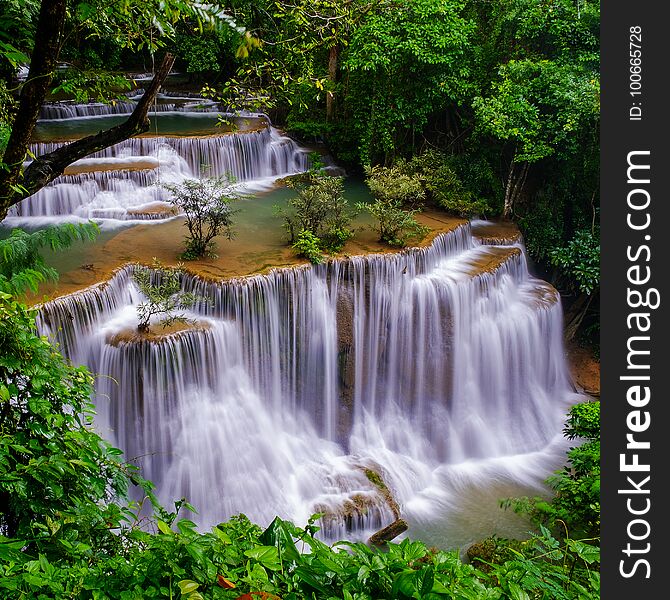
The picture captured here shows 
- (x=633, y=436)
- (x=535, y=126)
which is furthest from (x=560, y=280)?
(x=633, y=436)

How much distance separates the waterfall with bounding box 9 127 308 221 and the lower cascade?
297 cm

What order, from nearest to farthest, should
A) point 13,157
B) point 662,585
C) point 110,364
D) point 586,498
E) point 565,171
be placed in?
point 662,585, point 13,157, point 586,498, point 110,364, point 565,171

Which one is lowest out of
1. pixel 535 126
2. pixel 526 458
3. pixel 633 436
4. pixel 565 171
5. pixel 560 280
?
pixel 526 458

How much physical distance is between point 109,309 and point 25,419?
4642 millimetres

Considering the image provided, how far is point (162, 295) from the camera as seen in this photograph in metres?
7.38

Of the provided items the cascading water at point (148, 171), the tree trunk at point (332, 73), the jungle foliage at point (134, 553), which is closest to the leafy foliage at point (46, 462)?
the jungle foliage at point (134, 553)

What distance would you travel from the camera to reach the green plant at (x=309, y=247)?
883cm

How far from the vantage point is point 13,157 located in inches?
119

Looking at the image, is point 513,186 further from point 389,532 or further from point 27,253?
point 27,253

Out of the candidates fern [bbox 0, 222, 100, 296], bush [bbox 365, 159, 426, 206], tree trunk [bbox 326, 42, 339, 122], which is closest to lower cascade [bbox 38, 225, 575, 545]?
bush [bbox 365, 159, 426, 206]

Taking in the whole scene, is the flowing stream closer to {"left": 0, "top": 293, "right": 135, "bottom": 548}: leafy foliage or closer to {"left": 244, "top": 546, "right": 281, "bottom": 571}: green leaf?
{"left": 0, "top": 293, "right": 135, "bottom": 548}: leafy foliage

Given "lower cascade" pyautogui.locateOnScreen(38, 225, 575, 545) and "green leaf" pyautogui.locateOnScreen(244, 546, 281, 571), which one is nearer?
"green leaf" pyautogui.locateOnScreen(244, 546, 281, 571)

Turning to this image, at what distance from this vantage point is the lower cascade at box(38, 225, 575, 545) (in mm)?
7473

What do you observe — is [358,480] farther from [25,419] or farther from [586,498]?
[25,419]
